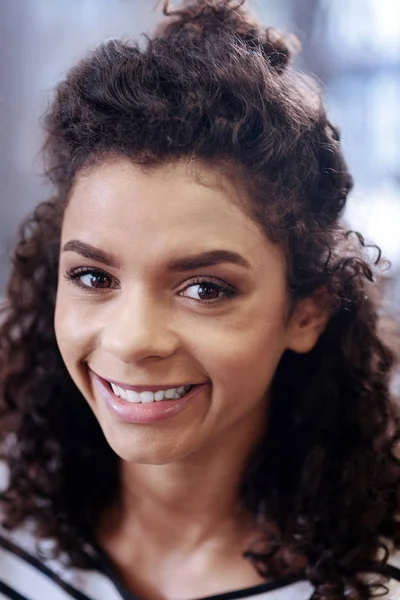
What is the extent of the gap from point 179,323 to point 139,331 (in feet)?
0.18

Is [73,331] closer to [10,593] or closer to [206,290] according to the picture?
[206,290]

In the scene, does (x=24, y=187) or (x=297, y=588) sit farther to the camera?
(x=24, y=187)

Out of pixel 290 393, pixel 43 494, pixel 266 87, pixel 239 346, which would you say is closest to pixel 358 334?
pixel 290 393

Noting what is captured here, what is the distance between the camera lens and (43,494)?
3.52ft

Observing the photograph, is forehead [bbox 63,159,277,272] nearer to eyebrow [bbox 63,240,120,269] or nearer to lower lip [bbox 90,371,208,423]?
eyebrow [bbox 63,240,120,269]

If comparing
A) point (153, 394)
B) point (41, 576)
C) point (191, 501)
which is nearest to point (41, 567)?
point (41, 576)

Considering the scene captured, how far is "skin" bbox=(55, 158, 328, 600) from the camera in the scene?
2.71 ft

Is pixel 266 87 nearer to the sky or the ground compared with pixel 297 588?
nearer to the sky

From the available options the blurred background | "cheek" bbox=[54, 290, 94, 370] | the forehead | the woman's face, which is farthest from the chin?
the blurred background

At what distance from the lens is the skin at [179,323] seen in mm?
825

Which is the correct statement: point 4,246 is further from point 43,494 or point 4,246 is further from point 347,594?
point 347,594

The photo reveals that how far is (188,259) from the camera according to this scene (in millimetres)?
827

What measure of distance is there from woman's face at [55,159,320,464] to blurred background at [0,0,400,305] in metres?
0.34

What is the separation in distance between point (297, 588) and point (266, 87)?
582 mm
